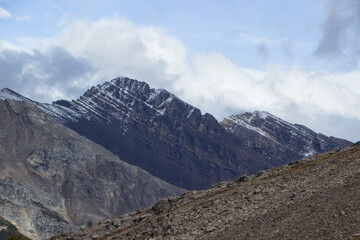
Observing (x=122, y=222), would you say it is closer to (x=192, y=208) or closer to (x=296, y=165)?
(x=192, y=208)

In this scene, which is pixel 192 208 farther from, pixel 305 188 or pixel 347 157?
pixel 347 157

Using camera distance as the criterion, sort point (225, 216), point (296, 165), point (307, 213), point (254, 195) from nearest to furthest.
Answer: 1. point (307, 213)
2. point (225, 216)
3. point (254, 195)
4. point (296, 165)

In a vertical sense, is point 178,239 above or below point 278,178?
below

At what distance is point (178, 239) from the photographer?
54781 mm

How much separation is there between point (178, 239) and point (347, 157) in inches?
918

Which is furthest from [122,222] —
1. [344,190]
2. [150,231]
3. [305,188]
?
[344,190]

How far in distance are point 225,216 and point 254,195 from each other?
18.5 ft

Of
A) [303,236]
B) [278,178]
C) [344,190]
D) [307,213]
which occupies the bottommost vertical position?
[303,236]

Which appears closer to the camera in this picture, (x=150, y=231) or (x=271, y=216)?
(x=271, y=216)

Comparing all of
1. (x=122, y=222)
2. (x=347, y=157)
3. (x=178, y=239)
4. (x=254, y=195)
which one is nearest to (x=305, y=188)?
(x=254, y=195)

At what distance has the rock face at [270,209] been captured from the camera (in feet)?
150

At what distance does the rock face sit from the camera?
45.7 m

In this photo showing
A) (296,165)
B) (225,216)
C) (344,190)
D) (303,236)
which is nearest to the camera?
(303,236)

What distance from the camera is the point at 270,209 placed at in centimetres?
5434
